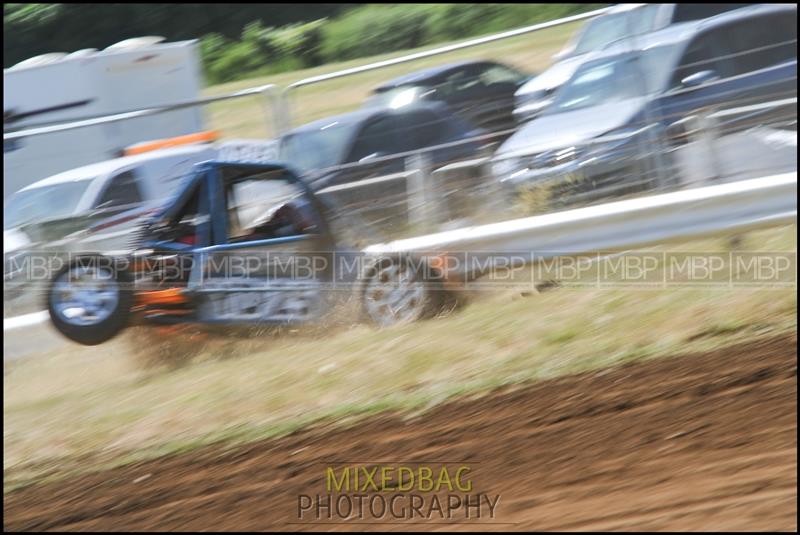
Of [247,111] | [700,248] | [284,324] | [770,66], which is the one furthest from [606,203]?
[247,111]

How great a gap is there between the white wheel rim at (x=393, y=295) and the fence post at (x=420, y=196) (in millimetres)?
323

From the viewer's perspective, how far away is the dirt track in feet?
13.8

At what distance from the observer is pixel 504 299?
19.7 feet

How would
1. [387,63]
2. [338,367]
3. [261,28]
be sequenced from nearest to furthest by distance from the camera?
[338,367], [387,63], [261,28]

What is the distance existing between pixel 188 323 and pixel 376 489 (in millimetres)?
1797

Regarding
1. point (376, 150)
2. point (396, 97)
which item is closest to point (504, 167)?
point (376, 150)

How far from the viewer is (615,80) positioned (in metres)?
6.41

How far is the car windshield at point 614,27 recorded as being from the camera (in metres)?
6.30

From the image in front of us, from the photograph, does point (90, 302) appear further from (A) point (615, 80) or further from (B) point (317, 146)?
(A) point (615, 80)

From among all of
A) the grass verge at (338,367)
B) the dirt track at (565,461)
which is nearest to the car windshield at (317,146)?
the grass verge at (338,367)

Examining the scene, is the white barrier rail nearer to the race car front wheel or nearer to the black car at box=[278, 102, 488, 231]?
the race car front wheel

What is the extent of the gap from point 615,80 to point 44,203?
378cm

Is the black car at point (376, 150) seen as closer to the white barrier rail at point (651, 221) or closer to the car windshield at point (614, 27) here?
the white barrier rail at point (651, 221)

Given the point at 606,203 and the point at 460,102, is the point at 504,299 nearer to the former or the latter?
the point at 606,203
